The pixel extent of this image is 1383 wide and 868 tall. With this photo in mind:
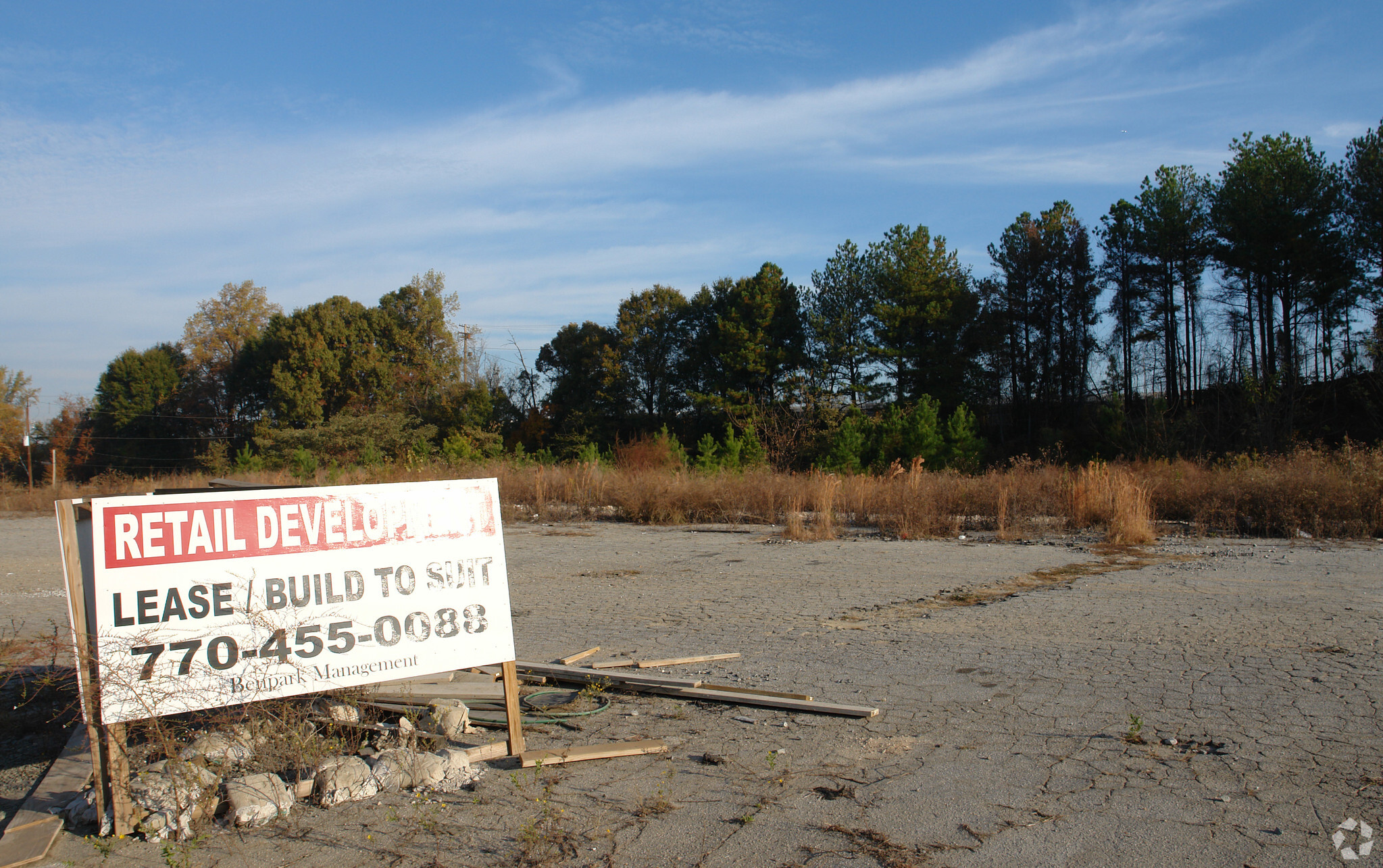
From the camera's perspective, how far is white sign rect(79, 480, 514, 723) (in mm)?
3752

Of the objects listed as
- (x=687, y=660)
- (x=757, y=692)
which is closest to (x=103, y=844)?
(x=757, y=692)

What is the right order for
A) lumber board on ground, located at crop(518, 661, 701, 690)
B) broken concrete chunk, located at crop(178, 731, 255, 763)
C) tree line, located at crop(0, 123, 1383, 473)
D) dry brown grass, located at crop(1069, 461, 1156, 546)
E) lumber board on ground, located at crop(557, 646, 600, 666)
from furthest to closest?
tree line, located at crop(0, 123, 1383, 473) < dry brown grass, located at crop(1069, 461, 1156, 546) < lumber board on ground, located at crop(557, 646, 600, 666) < lumber board on ground, located at crop(518, 661, 701, 690) < broken concrete chunk, located at crop(178, 731, 255, 763)

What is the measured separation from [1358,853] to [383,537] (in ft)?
15.1

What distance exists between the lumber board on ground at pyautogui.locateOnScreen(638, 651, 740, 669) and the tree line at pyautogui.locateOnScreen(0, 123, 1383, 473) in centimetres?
2024

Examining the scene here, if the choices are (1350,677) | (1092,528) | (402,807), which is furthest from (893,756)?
(1092,528)

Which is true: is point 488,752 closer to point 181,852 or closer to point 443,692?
point 443,692

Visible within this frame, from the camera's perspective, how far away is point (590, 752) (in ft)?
14.5

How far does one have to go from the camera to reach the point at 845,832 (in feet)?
11.5

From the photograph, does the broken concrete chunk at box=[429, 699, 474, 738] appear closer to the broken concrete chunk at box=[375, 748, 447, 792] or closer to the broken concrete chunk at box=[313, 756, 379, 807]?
the broken concrete chunk at box=[375, 748, 447, 792]

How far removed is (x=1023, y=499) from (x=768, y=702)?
45.6 ft

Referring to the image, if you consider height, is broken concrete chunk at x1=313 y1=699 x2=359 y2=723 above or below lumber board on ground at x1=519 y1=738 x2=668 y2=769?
above

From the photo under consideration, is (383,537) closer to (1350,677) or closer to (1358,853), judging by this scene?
(1358,853)

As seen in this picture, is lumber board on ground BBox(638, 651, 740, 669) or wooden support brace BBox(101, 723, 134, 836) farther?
lumber board on ground BBox(638, 651, 740, 669)

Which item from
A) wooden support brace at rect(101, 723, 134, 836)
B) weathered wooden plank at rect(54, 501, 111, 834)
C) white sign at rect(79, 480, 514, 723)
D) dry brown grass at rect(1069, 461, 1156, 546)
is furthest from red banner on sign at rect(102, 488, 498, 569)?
dry brown grass at rect(1069, 461, 1156, 546)
